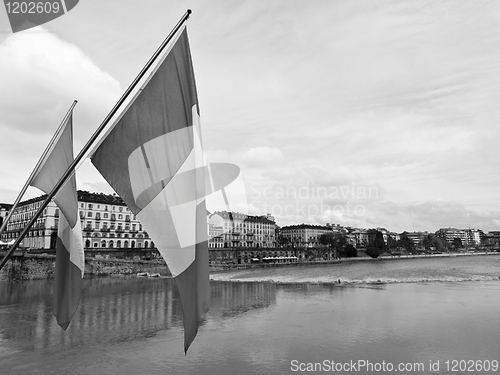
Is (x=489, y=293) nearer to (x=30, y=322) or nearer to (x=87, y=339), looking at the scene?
(x=87, y=339)

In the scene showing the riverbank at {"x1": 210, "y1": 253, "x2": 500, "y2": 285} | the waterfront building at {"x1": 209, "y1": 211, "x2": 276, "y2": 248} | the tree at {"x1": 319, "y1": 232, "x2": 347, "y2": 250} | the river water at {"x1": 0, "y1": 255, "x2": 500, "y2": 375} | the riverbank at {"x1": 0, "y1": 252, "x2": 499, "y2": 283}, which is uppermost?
the waterfront building at {"x1": 209, "y1": 211, "x2": 276, "y2": 248}

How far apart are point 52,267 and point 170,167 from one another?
58808 mm

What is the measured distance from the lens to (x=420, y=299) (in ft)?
101

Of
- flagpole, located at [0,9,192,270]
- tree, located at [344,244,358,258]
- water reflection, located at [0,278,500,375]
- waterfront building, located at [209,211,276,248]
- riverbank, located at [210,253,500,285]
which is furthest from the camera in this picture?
tree, located at [344,244,358,258]

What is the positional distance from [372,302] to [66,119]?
27.9 m

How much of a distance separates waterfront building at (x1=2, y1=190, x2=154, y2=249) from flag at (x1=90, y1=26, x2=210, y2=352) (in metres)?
80.5

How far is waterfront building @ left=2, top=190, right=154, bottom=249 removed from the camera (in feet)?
269

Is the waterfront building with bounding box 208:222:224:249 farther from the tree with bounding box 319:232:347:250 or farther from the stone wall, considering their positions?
the tree with bounding box 319:232:347:250

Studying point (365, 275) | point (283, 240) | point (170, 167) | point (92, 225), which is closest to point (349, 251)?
point (283, 240)

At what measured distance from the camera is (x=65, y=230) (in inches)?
302

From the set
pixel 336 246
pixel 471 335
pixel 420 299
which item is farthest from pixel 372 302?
pixel 336 246

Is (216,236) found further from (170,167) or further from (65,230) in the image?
(170,167)

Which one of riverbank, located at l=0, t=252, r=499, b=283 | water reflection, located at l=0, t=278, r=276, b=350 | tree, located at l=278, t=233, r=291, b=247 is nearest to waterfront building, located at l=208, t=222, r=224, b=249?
riverbank, located at l=0, t=252, r=499, b=283

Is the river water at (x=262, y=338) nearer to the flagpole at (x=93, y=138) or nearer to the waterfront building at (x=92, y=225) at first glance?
the flagpole at (x=93, y=138)
